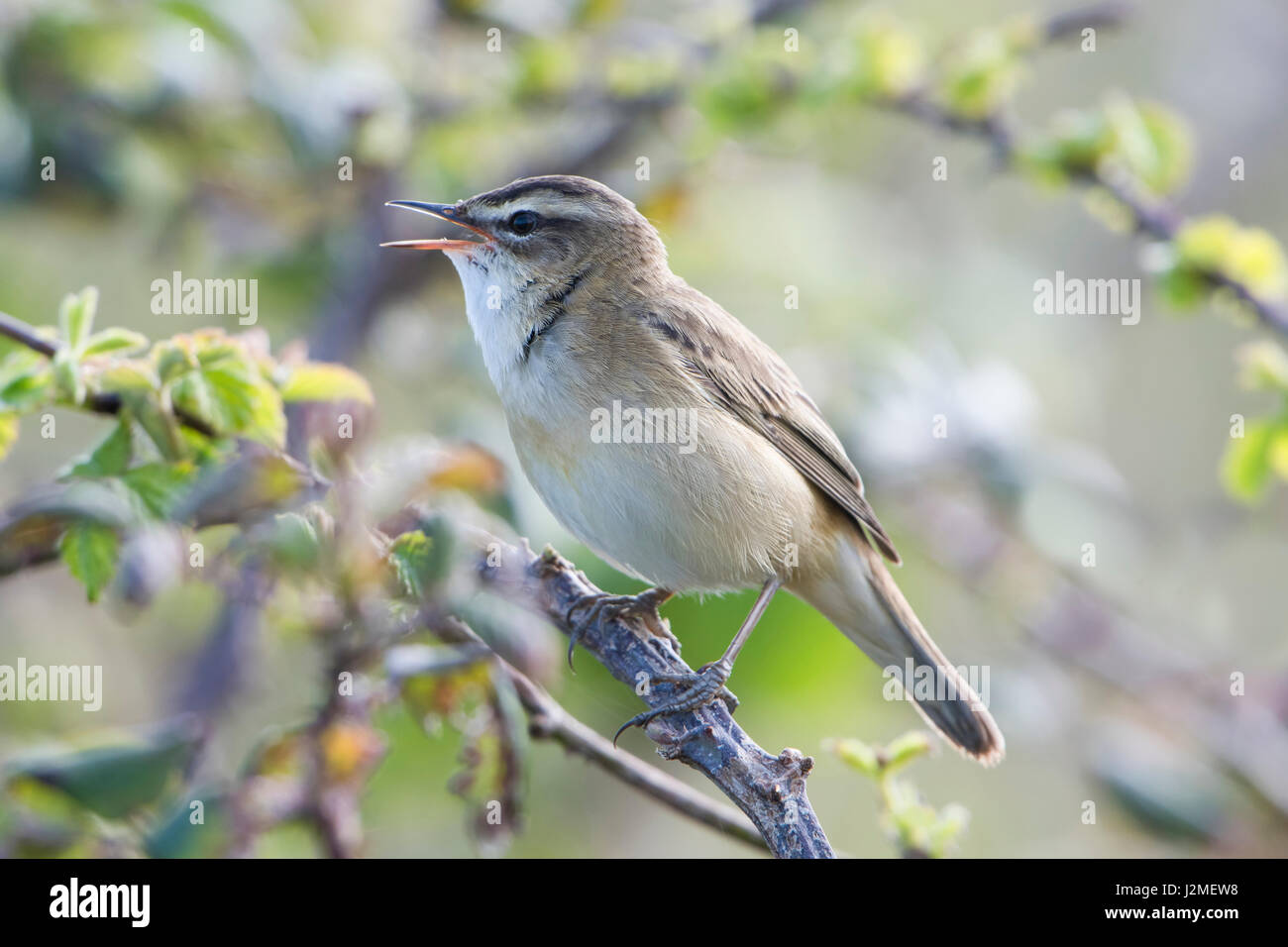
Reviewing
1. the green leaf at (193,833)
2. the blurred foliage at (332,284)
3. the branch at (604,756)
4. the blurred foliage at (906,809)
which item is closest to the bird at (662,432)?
the blurred foliage at (332,284)

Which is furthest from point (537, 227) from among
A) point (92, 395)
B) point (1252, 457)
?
point (1252, 457)

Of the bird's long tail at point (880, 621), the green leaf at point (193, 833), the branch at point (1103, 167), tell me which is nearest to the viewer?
the green leaf at point (193, 833)

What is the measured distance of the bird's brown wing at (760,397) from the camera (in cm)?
A: 369

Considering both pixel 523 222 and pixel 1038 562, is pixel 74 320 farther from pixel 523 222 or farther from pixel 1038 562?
pixel 1038 562

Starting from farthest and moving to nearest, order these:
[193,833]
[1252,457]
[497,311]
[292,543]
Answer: [497,311], [1252,457], [193,833], [292,543]

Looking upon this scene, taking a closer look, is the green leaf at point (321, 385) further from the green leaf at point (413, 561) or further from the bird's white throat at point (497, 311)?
the bird's white throat at point (497, 311)

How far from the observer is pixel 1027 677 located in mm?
4660

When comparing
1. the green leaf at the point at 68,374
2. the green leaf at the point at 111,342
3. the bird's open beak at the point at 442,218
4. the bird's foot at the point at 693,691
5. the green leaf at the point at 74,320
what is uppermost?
the bird's open beak at the point at 442,218

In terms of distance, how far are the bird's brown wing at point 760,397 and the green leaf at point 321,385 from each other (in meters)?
1.44

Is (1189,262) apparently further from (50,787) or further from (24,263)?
(24,263)

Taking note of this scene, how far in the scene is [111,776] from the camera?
2523 mm

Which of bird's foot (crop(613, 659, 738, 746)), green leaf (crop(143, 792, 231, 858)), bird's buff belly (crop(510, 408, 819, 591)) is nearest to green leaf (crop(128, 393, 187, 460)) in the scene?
green leaf (crop(143, 792, 231, 858))

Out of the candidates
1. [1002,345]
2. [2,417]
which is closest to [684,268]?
[1002,345]

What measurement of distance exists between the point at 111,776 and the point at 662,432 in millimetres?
1634
